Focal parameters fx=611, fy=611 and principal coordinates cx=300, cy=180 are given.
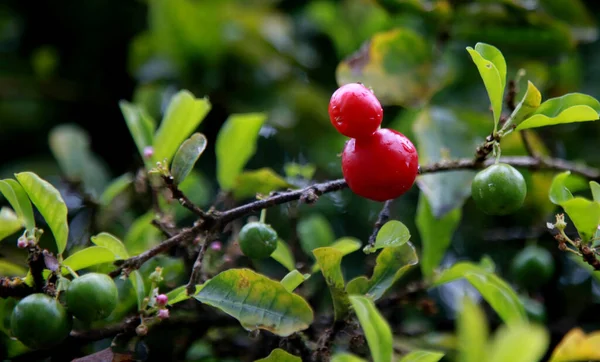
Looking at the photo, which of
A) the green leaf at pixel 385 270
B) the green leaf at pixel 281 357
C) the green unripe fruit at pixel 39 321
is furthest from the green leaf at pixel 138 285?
the green leaf at pixel 385 270

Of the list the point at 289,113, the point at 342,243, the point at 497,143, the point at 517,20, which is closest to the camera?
the point at 497,143

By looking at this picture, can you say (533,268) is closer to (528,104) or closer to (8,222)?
(528,104)

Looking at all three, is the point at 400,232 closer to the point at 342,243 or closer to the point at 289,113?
the point at 342,243

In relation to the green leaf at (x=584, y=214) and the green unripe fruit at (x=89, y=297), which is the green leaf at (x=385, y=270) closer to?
the green leaf at (x=584, y=214)

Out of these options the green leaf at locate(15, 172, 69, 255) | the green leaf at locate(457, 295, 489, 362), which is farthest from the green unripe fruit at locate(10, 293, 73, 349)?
the green leaf at locate(457, 295, 489, 362)

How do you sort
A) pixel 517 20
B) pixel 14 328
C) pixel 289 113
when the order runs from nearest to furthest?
pixel 14 328, pixel 517 20, pixel 289 113

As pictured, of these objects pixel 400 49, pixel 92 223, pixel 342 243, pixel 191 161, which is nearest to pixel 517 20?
pixel 400 49

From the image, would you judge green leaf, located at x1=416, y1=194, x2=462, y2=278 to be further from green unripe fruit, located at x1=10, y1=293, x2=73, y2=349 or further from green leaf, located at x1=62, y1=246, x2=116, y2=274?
green unripe fruit, located at x1=10, y1=293, x2=73, y2=349
